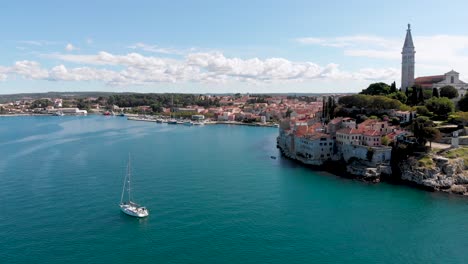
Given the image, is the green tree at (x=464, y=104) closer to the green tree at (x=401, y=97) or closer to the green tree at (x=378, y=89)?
the green tree at (x=401, y=97)

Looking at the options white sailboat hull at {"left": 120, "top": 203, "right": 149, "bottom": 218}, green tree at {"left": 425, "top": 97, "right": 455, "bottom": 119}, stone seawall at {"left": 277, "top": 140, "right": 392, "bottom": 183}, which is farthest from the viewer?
green tree at {"left": 425, "top": 97, "right": 455, "bottom": 119}

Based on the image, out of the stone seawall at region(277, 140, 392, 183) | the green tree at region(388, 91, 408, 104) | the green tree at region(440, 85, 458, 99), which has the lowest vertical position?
the stone seawall at region(277, 140, 392, 183)

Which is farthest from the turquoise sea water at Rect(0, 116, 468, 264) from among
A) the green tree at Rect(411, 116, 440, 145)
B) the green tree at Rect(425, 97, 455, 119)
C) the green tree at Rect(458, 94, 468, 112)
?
the green tree at Rect(458, 94, 468, 112)

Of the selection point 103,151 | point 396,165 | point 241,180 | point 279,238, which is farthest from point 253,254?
point 103,151

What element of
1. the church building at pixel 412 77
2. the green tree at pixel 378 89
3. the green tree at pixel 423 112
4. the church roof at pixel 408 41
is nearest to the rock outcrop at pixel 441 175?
the green tree at pixel 423 112

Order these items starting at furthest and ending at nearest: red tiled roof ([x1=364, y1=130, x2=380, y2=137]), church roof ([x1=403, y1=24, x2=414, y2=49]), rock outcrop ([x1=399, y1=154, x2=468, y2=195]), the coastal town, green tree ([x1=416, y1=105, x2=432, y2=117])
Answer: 1. church roof ([x1=403, y1=24, x2=414, y2=49])
2. green tree ([x1=416, y1=105, x2=432, y2=117])
3. red tiled roof ([x1=364, y1=130, x2=380, y2=137])
4. the coastal town
5. rock outcrop ([x1=399, y1=154, x2=468, y2=195])

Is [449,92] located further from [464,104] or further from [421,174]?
[421,174]

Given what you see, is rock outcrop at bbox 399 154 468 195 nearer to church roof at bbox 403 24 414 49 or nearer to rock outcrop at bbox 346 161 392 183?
rock outcrop at bbox 346 161 392 183
